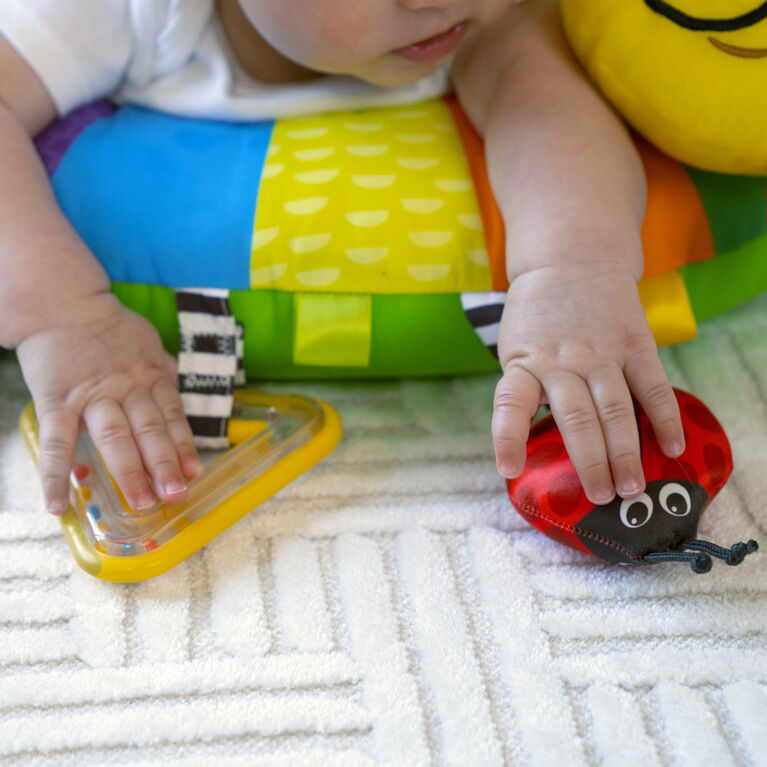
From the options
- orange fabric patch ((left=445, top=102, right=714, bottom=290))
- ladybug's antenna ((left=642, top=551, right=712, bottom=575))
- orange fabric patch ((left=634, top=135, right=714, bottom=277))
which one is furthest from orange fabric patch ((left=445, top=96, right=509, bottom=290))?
ladybug's antenna ((left=642, top=551, right=712, bottom=575))

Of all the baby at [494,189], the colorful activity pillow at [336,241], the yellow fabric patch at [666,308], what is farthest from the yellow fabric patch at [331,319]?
the yellow fabric patch at [666,308]

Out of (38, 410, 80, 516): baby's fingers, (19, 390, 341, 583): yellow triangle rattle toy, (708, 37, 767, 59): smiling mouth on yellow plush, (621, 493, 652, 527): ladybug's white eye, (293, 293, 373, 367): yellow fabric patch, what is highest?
(708, 37, 767, 59): smiling mouth on yellow plush

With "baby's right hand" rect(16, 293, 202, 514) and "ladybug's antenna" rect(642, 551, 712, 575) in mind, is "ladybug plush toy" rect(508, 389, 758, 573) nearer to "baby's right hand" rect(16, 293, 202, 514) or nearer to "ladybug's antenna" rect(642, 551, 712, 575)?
"ladybug's antenna" rect(642, 551, 712, 575)

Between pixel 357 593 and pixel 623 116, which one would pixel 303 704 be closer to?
pixel 357 593

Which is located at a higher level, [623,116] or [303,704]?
[623,116]

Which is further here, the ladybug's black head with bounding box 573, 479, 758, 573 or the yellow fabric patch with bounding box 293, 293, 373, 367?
the yellow fabric patch with bounding box 293, 293, 373, 367

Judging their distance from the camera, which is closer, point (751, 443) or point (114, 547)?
point (114, 547)

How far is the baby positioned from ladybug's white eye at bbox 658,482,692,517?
0.02 meters

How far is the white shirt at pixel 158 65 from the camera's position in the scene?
638 mm

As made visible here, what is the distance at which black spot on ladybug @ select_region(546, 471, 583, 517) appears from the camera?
19.0 inches

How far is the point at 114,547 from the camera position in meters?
0.50

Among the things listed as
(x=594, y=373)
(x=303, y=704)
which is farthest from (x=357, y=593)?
(x=594, y=373)

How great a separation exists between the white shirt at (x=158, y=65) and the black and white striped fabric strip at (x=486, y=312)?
0.23 meters

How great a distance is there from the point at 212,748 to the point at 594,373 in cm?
30
